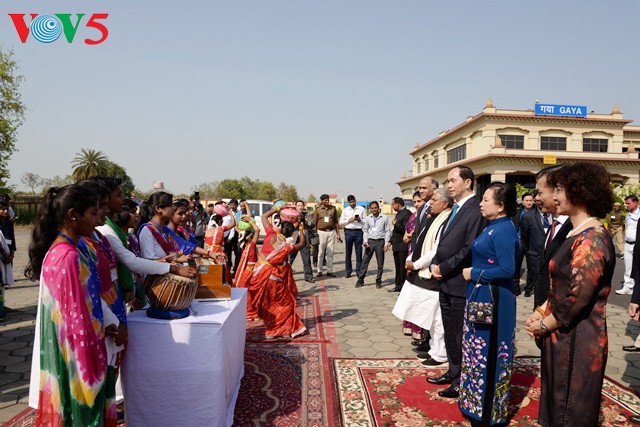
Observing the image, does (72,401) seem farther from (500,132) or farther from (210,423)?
(500,132)

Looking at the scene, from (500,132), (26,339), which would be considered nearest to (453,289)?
(26,339)

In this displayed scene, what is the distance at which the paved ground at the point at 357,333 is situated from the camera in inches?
158

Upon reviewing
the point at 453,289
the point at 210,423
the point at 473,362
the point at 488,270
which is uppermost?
the point at 488,270

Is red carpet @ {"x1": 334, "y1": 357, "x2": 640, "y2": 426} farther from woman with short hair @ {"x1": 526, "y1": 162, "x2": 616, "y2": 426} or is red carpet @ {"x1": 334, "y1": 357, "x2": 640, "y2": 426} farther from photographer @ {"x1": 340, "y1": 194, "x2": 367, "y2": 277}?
photographer @ {"x1": 340, "y1": 194, "x2": 367, "y2": 277}

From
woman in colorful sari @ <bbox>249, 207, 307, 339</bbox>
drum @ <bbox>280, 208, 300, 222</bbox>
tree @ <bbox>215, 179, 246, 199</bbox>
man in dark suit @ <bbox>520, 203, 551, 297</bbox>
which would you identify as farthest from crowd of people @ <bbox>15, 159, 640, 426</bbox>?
tree @ <bbox>215, 179, 246, 199</bbox>

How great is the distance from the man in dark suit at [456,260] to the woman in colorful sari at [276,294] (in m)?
2.08

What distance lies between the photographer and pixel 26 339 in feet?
16.5

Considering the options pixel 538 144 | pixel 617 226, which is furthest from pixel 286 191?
pixel 617 226

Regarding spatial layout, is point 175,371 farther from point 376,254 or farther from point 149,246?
point 376,254

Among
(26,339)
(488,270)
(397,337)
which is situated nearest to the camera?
(488,270)

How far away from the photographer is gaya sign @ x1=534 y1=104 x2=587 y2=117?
33.1 meters

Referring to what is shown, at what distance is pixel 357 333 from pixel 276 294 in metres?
1.23

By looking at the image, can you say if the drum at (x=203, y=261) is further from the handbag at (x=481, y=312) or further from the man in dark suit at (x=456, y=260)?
the handbag at (x=481, y=312)

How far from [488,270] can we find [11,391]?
13.6 feet
